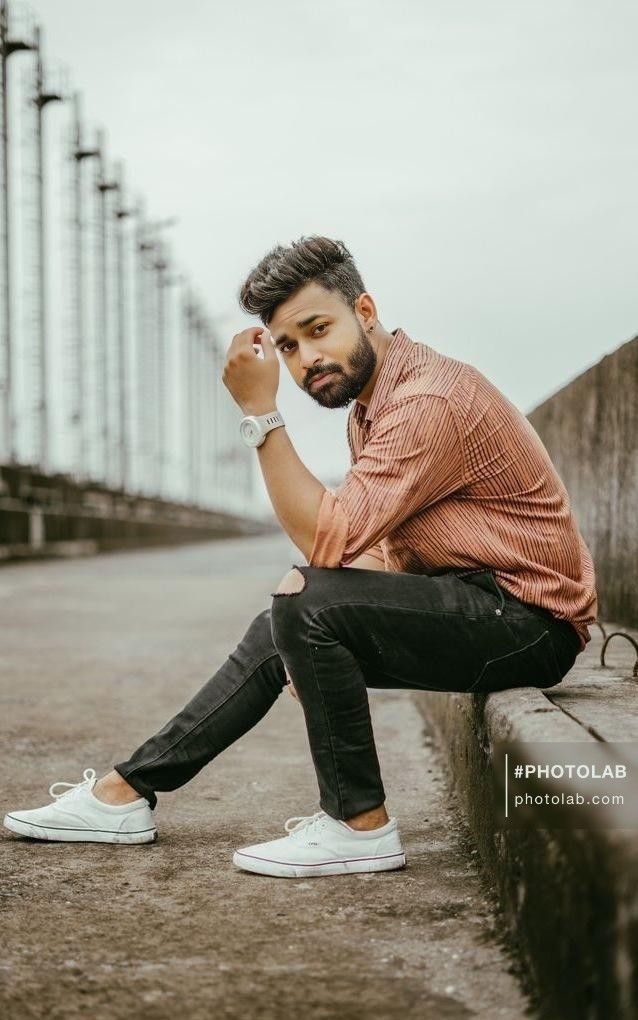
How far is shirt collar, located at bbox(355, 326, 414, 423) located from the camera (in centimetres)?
290

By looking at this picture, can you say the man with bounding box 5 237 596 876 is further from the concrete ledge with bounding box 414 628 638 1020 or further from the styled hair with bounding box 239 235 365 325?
the concrete ledge with bounding box 414 628 638 1020

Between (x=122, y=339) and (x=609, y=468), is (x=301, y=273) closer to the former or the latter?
(x=609, y=468)

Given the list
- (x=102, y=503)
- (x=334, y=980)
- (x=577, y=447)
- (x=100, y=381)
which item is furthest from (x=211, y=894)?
(x=100, y=381)

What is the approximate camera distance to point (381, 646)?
274 cm

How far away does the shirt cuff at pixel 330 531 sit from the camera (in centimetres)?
264

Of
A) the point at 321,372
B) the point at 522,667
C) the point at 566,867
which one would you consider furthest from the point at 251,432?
the point at 566,867

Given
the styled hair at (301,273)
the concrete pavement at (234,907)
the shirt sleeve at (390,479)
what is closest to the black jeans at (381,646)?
the shirt sleeve at (390,479)

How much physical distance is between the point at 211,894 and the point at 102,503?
2629 cm

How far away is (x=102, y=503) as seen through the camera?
28516 mm

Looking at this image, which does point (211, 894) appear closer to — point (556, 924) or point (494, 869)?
point (494, 869)

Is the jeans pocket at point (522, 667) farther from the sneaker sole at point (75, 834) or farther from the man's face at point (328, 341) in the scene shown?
the sneaker sole at point (75, 834)

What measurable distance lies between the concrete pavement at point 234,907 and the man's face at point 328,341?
1.19 metres

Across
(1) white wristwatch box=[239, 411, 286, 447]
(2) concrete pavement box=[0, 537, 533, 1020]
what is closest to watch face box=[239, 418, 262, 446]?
(1) white wristwatch box=[239, 411, 286, 447]

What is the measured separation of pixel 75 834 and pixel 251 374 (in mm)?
1307
